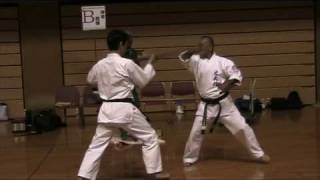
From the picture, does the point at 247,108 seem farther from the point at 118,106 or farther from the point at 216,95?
the point at 118,106

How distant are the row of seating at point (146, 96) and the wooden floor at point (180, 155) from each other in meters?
0.87

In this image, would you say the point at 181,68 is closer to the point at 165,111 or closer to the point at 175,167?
the point at 165,111

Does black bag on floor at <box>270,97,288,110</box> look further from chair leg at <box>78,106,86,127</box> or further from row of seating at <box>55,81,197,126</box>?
chair leg at <box>78,106,86,127</box>

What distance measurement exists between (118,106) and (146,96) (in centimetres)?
671

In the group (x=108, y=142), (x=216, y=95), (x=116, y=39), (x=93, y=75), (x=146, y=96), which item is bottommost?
(x=146, y=96)

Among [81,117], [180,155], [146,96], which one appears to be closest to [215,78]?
[180,155]

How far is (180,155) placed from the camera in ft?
28.4

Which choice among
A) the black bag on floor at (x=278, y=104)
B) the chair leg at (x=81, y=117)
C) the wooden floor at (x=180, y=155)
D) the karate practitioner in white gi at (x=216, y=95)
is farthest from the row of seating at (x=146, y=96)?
the karate practitioner in white gi at (x=216, y=95)

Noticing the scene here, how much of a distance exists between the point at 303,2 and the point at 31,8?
6468mm

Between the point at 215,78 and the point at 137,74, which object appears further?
the point at 215,78

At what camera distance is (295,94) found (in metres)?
14.0

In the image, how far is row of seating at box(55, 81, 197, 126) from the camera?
12.8 meters

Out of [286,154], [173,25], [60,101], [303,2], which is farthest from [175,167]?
[303,2]

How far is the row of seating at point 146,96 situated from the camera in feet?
42.1
